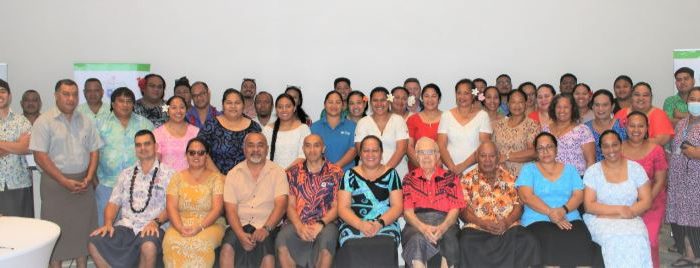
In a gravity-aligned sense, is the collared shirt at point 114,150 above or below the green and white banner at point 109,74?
below

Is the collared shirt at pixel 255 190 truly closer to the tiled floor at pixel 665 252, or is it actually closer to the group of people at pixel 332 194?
the group of people at pixel 332 194

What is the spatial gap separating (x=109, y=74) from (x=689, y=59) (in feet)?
20.3

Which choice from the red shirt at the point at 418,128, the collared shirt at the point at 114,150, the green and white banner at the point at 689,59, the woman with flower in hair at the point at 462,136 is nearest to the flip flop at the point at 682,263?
the woman with flower in hair at the point at 462,136

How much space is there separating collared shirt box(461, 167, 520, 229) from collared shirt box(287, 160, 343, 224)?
36.9 inches

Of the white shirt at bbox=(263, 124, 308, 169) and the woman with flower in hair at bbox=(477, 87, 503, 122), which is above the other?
the woman with flower in hair at bbox=(477, 87, 503, 122)

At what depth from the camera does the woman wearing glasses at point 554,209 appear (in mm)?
4281

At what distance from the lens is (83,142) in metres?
4.64

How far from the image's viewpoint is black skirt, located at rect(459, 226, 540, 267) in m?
4.27

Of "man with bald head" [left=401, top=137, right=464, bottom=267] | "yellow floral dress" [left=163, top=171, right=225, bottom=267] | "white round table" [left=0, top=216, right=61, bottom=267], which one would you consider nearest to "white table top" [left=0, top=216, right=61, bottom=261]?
"white round table" [left=0, top=216, right=61, bottom=267]

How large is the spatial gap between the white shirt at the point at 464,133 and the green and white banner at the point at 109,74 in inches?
134

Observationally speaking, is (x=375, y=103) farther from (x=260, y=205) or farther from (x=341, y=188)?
(x=260, y=205)

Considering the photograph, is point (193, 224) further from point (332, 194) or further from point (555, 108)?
point (555, 108)

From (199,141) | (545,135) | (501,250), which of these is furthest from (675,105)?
(199,141)

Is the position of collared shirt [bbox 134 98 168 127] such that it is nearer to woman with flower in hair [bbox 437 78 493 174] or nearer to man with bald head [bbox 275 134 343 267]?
man with bald head [bbox 275 134 343 267]
